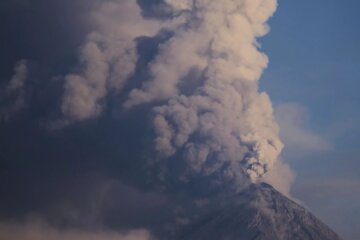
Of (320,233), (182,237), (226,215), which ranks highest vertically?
(320,233)

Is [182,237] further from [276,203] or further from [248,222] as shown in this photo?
[276,203]

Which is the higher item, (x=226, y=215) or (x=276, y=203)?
(x=276, y=203)

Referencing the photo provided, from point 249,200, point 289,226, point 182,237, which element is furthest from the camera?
point 289,226

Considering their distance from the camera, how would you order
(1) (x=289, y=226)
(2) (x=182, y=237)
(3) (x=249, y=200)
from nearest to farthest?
(2) (x=182, y=237) < (3) (x=249, y=200) < (1) (x=289, y=226)

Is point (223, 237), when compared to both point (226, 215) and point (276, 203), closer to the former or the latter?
point (226, 215)

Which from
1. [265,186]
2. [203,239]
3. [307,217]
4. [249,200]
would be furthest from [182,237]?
[307,217]

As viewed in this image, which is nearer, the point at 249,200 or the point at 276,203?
the point at 249,200
